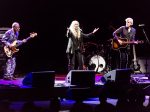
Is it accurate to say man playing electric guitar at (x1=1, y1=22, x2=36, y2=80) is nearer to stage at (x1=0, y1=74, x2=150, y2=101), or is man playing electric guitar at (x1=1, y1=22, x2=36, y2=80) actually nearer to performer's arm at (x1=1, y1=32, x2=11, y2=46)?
performer's arm at (x1=1, y1=32, x2=11, y2=46)

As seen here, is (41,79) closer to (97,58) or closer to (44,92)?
(44,92)

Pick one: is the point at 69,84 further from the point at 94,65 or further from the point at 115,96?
the point at 94,65

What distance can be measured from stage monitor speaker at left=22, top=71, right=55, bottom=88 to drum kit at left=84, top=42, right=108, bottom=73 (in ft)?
17.9

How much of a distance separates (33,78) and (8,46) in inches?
112

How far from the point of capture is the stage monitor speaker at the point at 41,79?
297 inches

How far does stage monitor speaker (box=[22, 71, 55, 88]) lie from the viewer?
24.7ft

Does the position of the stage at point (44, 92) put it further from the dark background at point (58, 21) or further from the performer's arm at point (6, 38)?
the dark background at point (58, 21)

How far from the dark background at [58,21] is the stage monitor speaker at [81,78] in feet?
18.2

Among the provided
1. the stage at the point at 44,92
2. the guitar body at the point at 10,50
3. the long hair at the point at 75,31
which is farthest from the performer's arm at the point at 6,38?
the stage at the point at 44,92

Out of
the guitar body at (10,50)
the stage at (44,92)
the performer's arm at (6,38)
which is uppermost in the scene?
the performer's arm at (6,38)

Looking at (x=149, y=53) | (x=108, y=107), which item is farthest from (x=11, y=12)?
(x=108, y=107)

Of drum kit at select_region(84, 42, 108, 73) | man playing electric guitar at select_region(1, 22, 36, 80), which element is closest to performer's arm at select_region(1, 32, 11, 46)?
man playing electric guitar at select_region(1, 22, 36, 80)

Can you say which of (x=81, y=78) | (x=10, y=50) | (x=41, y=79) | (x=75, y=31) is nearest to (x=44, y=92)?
(x=41, y=79)

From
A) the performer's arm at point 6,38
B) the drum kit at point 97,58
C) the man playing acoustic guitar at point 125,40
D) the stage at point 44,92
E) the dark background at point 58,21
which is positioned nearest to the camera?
the stage at point 44,92
